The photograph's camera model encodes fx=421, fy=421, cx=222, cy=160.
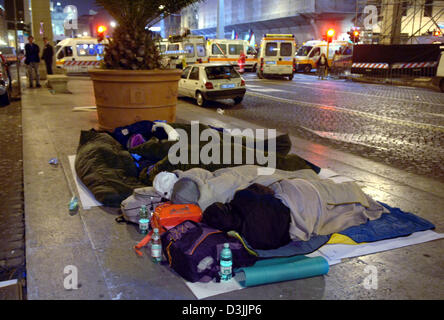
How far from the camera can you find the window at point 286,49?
75.7 ft

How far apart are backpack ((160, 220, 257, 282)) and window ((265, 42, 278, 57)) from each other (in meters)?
21.3

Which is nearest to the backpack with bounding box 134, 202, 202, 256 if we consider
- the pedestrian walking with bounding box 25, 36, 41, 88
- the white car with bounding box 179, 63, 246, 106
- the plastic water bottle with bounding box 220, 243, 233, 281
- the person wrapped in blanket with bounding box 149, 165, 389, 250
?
the person wrapped in blanket with bounding box 149, 165, 389, 250

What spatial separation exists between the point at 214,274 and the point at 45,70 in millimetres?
17496

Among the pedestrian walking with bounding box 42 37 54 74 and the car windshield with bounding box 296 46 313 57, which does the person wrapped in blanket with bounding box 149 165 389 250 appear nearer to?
the pedestrian walking with bounding box 42 37 54 74

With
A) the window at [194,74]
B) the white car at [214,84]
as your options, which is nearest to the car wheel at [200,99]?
the white car at [214,84]

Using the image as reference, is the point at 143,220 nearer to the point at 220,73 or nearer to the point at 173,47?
the point at 220,73

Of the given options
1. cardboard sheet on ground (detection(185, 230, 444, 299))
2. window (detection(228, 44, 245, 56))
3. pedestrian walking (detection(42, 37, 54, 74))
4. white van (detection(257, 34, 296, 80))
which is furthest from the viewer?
window (detection(228, 44, 245, 56))

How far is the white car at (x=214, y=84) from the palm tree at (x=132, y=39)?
5.60 m

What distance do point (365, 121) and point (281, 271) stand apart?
767cm

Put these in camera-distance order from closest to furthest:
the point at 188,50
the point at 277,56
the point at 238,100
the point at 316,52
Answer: the point at 238,100, the point at 188,50, the point at 277,56, the point at 316,52

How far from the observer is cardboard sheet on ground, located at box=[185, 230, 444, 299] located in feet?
8.63

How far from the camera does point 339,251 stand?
10.4ft

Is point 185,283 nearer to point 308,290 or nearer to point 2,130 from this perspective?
point 308,290

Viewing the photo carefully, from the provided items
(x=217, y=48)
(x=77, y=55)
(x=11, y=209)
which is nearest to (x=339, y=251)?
(x=11, y=209)
